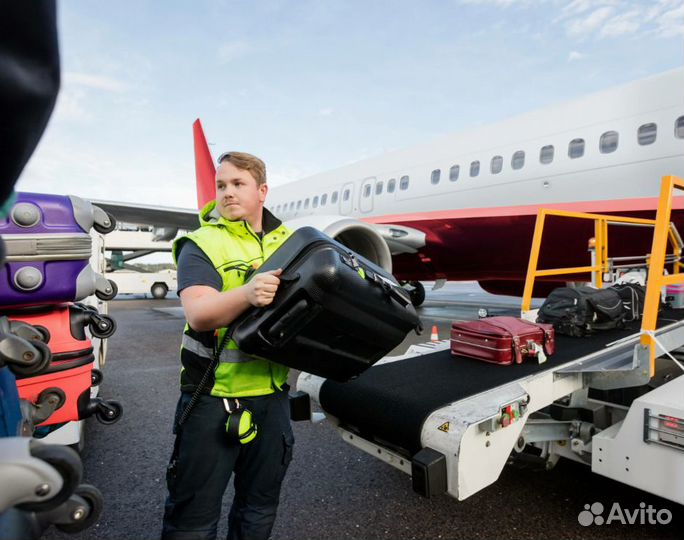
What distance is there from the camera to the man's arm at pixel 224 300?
126 cm

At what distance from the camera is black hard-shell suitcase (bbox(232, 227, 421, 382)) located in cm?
132

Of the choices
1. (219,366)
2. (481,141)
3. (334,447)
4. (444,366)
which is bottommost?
(334,447)

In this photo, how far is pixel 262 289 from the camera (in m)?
1.25

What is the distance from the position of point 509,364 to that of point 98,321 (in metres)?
2.06

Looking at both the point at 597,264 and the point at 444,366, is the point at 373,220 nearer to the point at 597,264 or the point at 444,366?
the point at 597,264

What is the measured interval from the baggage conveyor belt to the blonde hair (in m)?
1.04

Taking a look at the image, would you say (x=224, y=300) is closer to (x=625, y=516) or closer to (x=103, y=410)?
(x=103, y=410)

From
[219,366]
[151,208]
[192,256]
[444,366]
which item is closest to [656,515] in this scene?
[444,366]

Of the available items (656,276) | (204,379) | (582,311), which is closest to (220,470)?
(204,379)

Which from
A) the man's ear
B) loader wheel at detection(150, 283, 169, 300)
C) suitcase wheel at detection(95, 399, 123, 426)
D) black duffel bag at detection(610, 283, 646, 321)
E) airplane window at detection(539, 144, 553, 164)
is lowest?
loader wheel at detection(150, 283, 169, 300)

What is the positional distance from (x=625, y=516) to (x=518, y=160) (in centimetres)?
595

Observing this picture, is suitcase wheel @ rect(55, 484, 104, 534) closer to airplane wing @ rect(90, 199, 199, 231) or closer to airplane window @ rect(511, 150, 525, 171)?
airplane window @ rect(511, 150, 525, 171)

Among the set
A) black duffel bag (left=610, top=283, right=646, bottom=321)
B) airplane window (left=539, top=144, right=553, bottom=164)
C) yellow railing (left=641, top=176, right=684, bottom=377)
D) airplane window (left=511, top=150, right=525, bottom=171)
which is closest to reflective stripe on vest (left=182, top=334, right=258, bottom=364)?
yellow railing (left=641, top=176, right=684, bottom=377)

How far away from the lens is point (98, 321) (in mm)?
2029
